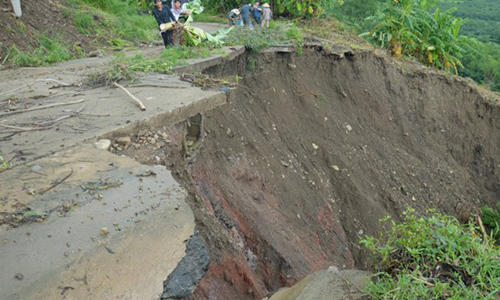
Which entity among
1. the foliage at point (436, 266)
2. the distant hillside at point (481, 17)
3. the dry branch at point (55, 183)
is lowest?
the distant hillside at point (481, 17)

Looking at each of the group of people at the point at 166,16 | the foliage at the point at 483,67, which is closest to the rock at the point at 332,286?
the group of people at the point at 166,16

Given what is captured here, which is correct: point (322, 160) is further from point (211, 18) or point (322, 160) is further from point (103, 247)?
point (211, 18)

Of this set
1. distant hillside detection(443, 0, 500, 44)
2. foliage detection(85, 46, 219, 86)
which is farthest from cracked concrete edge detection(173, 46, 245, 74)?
distant hillside detection(443, 0, 500, 44)

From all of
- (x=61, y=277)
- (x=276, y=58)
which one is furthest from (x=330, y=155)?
(x=61, y=277)

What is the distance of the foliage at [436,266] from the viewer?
2.74 meters

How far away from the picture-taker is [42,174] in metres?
3.52

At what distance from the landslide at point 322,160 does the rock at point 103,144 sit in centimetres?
59

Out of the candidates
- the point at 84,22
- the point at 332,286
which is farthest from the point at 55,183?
the point at 84,22

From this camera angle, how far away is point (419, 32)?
11039 mm

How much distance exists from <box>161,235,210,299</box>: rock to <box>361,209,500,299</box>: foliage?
109 centimetres

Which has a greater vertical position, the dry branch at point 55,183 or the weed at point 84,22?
the dry branch at point 55,183

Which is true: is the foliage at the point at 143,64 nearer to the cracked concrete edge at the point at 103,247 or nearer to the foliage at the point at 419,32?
the cracked concrete edge at the point at 103,247

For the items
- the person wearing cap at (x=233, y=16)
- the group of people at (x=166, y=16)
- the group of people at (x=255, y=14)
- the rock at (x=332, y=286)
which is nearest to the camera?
the rock at (x=332, y=286)

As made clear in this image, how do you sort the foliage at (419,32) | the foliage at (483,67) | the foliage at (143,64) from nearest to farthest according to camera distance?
the foliage at (143,64) → the foliage at (419,32) → the foliage at (483,67)
